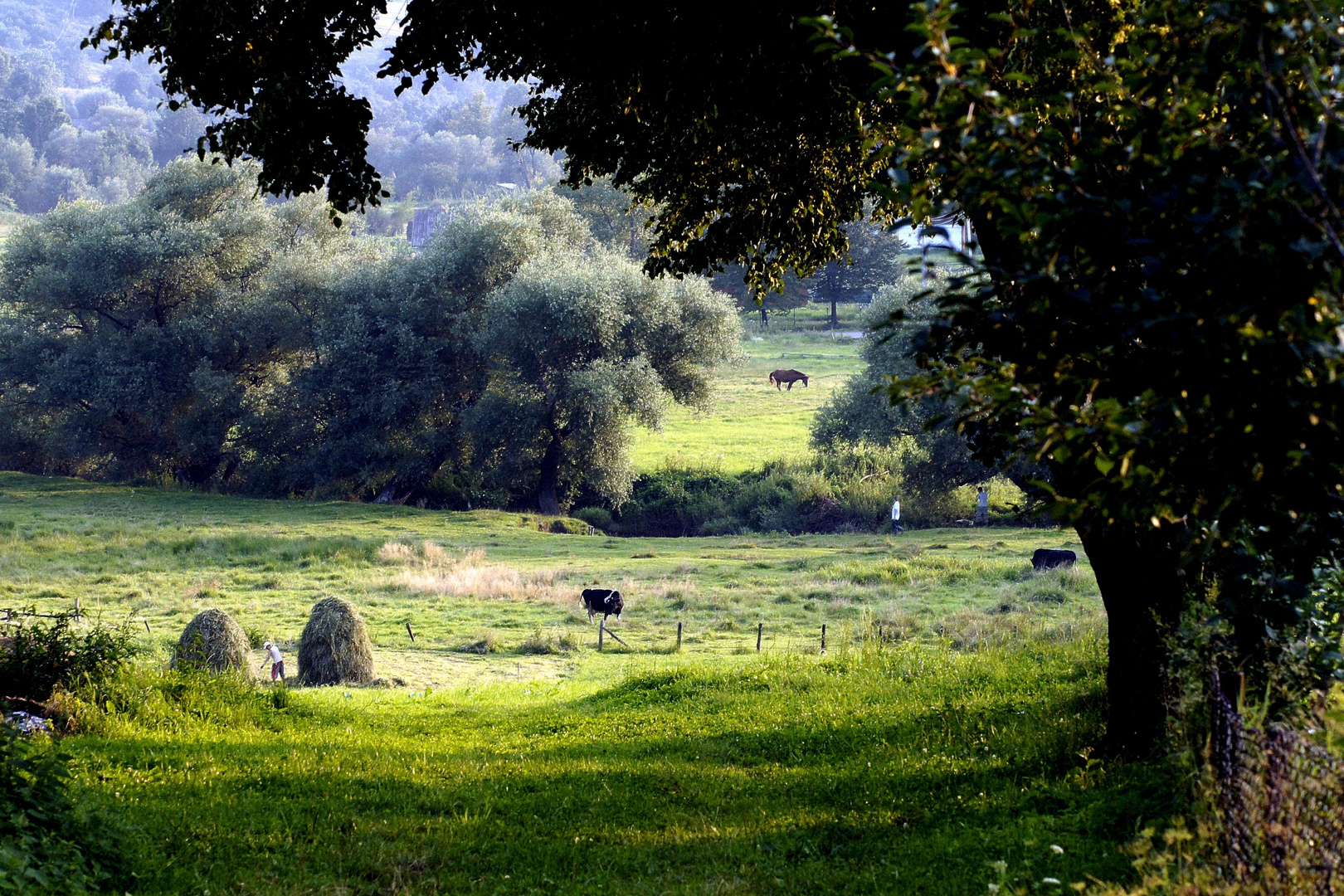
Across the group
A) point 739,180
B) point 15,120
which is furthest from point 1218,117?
point 15,120

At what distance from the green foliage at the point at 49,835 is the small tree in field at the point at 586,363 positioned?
38151mm

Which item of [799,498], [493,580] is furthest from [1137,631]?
[799,498]

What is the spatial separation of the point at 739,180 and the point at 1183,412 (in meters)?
10.2

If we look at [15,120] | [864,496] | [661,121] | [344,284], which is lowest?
[864,496]

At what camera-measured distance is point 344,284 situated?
50.4m

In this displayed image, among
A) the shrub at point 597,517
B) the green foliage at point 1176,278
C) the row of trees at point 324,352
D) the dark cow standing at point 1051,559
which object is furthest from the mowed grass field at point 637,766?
the shrub at point 597,517

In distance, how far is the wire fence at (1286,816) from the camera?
14.9 feet

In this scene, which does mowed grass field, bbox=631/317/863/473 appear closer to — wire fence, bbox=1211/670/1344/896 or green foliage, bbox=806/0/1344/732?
wire fence, bbox=1211/670/1344/896

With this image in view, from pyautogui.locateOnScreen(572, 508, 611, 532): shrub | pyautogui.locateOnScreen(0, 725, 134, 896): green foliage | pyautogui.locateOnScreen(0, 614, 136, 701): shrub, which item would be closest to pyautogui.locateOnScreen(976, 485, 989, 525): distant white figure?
pyautogui.locateOnScreen(572, 508, 611, 532): shrub

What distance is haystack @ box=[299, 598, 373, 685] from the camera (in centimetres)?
1836

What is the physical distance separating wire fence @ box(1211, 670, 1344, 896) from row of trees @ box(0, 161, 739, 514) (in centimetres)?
4089

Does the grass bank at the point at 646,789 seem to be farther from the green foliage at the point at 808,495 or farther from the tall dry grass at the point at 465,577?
the green foliage at the point at 808,495

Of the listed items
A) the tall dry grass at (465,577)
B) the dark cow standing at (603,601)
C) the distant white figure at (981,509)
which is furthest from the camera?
the distant white figure at (981,509)

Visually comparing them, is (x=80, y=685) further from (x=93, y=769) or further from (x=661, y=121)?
(x=661, y=121)
